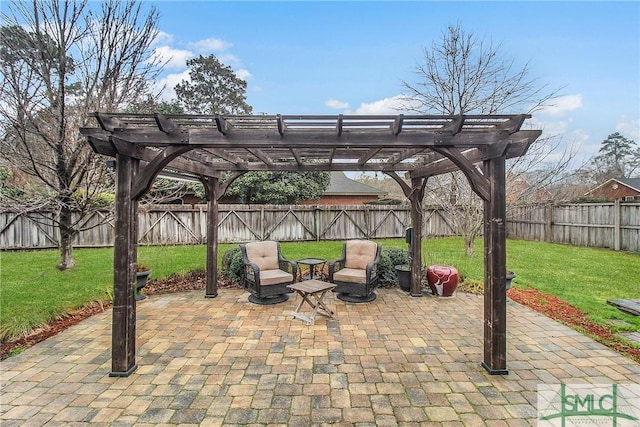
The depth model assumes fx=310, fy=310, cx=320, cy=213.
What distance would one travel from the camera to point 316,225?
11.9 metres

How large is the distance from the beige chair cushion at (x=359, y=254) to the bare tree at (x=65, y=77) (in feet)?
16.7

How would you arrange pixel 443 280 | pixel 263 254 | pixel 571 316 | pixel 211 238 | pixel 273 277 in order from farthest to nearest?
pixel 263 254 < pixel 211 238 < pixel 443 280 < pixel 273 277 < pixel 571 316

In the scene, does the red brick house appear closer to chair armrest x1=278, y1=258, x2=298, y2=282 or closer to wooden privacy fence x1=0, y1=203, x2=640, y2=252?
wooden privacy fence x1=0, y1=203, x2=640, y2=252

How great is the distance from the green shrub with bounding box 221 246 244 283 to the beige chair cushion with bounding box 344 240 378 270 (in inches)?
83.2

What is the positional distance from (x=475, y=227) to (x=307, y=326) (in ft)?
19.7

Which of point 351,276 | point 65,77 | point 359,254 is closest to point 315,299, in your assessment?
point 351,276

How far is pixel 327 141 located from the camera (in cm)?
315

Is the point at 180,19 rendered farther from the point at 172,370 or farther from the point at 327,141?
the point at 172,370

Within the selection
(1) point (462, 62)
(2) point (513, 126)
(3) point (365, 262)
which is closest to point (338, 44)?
(1) point (462, 62)

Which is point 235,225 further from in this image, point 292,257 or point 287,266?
point 287,266

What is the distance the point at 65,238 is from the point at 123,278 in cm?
503

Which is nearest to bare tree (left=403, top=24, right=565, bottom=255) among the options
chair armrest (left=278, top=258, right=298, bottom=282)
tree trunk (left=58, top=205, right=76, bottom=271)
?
chair armrest (left=278, top=258, right=298, bottom=282)

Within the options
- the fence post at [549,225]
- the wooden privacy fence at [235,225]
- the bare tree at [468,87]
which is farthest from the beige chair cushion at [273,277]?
the fence post at [549,225]

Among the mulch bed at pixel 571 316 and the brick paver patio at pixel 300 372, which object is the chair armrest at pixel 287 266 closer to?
the brick paver patio at pixel 300 372
